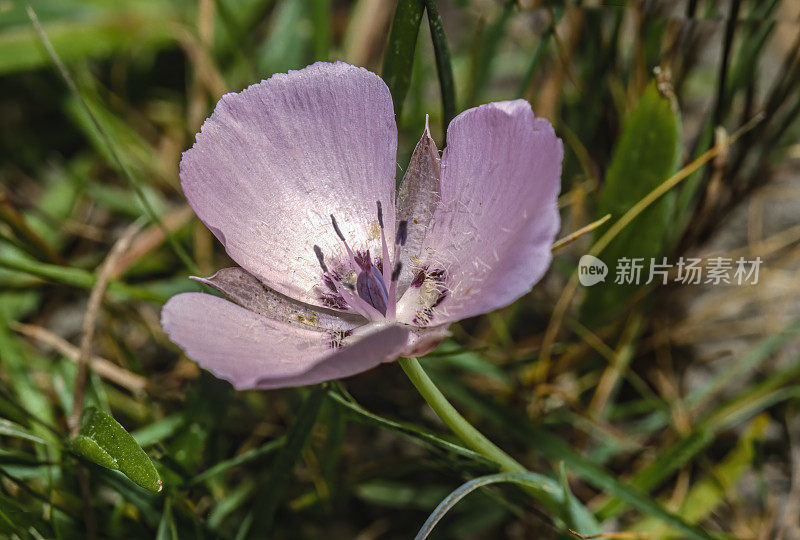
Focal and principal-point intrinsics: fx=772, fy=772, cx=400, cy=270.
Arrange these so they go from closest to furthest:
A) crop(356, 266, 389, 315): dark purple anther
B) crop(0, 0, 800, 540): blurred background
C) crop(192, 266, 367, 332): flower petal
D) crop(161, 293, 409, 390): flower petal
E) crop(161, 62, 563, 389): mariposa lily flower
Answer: crop(161, 293, 409, 390): flower petal, crop(161, 62, 563, 389): mariposa lily flower, crop(192, 266, 367, 332): flower petal, crop(356, 266, 389, 315): dark purple anther, crop(0, 0, 800, 540): blurred background

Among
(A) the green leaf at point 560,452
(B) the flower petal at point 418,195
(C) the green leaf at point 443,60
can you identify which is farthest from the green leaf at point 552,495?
(C) the green leaf at point 443,60

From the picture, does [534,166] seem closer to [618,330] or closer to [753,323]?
[618,330]

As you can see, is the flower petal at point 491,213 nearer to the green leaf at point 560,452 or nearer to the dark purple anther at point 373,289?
the dark purple anther at point 373,289

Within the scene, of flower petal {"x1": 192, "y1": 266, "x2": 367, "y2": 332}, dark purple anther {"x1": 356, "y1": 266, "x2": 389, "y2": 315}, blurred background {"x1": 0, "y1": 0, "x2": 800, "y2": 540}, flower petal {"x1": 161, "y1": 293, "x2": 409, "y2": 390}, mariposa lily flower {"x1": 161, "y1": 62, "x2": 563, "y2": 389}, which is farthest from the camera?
blurred background {"x1": 0, "y1": 0, "x2": 800, "y2": 540}

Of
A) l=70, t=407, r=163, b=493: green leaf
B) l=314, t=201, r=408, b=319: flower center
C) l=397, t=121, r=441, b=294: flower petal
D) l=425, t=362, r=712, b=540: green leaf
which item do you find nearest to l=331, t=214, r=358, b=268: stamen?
l=314, t=201, r=408, b=319: flower center

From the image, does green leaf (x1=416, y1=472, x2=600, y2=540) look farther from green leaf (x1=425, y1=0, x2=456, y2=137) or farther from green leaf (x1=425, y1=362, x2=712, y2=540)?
green leaf (x1=425, y1=0, x2=456, y2=137)

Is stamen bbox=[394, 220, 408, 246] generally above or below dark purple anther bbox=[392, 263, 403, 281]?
above

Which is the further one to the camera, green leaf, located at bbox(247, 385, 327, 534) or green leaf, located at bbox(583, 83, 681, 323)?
green leaf, located at bbox(583, 83, 681, 323)
